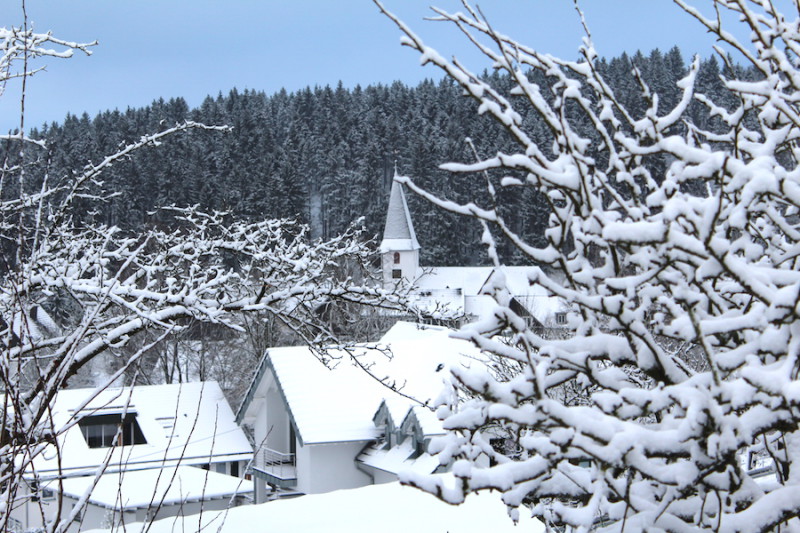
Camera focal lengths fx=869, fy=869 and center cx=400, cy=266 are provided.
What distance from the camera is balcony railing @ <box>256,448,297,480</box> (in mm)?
21125

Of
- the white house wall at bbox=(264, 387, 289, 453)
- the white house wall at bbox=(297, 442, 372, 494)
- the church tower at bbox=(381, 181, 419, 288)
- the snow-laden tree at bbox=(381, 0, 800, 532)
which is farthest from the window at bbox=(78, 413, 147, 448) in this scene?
the church tower at bbox=(381, 181, 419, 288)

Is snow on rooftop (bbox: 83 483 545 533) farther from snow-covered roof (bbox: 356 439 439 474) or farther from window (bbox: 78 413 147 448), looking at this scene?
window (bbox: 78 413 147 448)

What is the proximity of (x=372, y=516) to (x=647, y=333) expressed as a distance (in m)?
3.10

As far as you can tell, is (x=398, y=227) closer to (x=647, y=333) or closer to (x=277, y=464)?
(x=277, y=464)

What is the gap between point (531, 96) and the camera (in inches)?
84.9

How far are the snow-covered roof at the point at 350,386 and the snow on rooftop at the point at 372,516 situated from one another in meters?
13.5

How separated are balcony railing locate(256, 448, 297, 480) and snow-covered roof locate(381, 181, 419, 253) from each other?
34117mm

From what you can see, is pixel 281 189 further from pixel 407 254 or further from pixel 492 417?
pixel 492 417

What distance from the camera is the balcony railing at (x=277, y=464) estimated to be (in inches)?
832

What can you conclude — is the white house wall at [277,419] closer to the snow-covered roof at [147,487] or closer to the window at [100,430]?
the snow-covered roof at [147,487]

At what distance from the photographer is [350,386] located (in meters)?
21.8

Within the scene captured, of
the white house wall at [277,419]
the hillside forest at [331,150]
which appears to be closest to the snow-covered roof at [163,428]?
the white house wall at [277,419]

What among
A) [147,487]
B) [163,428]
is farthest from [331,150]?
[147,487]

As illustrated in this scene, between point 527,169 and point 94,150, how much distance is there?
55241 millimetres
